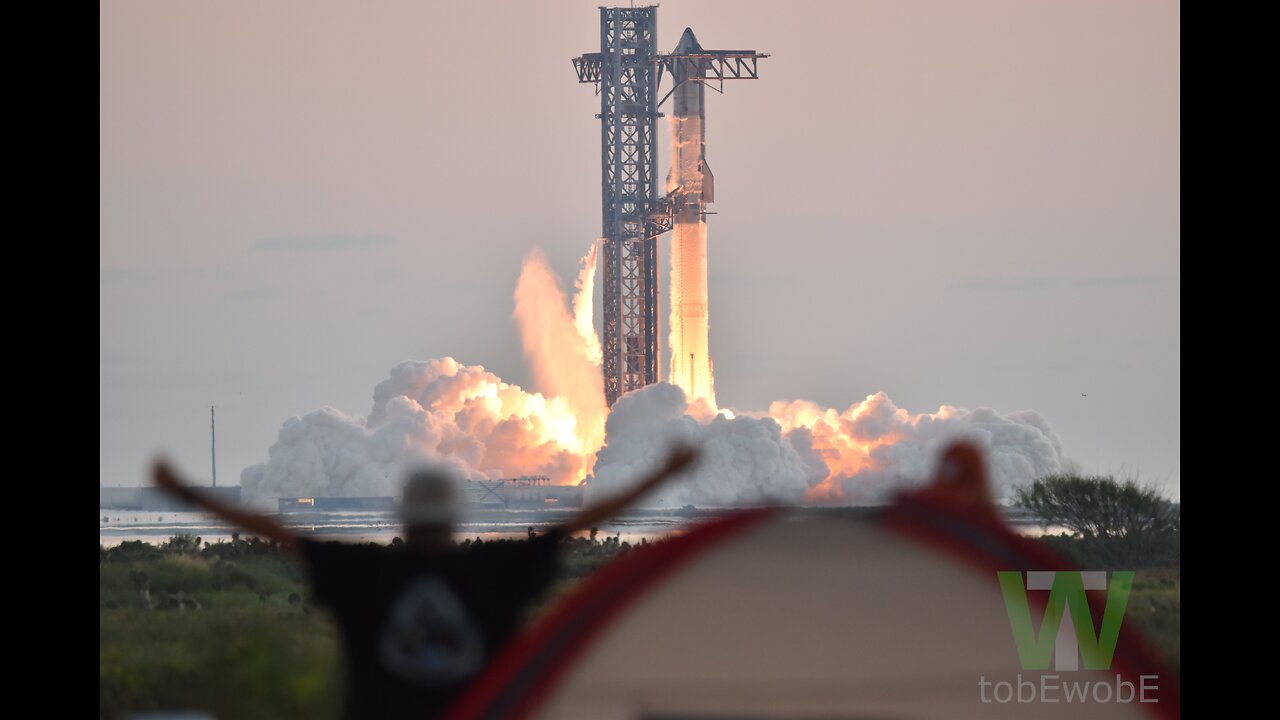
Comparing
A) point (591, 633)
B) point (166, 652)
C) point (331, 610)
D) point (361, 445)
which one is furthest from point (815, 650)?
point (361, 445)

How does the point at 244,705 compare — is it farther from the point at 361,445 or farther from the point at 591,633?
the point at 361,445

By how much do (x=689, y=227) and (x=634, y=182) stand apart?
3303 mm

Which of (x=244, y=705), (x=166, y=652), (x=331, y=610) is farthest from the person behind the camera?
(x=166, y=652)

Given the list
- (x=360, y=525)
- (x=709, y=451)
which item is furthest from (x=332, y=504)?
(x=709, y=451)

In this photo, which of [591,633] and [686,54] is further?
[686,54]

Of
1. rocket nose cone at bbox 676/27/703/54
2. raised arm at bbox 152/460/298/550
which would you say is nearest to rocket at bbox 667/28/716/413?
rocket nose cone at bbox 676/27/703/54

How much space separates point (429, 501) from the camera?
5.04 meters

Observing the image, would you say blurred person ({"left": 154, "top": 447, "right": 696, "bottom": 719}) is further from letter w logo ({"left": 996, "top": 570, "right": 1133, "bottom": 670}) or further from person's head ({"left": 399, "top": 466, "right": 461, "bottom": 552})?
letter w logo ({"left": 996, "top": 570, "right": 1133, "bottom": 670})

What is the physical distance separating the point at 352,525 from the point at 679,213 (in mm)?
13756

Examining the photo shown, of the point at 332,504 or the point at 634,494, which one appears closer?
the point at 634,494

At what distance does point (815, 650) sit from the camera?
146 inches

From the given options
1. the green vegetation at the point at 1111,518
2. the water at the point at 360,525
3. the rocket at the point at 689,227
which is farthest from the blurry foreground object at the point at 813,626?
the rocket at the point at 689,227
